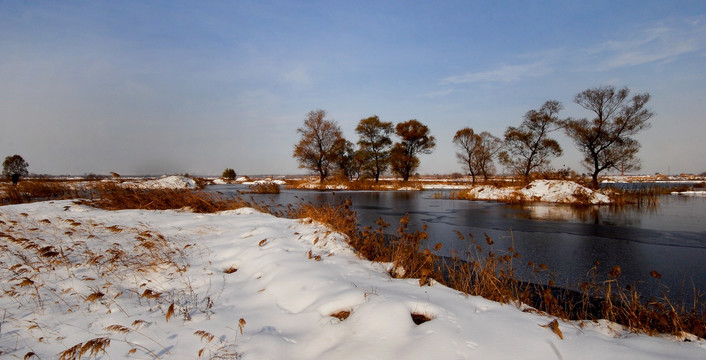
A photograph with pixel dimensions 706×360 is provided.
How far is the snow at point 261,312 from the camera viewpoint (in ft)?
7.50

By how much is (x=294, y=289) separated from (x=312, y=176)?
122 feet

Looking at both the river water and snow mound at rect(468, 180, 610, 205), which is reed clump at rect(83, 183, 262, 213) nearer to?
the river water

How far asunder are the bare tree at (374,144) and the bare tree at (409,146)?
3.75ft

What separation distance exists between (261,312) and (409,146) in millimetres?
39661

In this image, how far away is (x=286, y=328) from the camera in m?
2.72

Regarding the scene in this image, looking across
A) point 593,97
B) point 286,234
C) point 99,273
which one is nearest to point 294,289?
point 286,234

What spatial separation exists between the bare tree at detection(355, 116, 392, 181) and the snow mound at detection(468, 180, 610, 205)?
19341 mm

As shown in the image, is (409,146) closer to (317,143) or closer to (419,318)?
(317,143)

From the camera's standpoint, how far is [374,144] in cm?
4103

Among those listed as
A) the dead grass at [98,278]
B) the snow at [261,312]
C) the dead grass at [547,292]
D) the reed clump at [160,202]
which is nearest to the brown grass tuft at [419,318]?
the snow at [261,312]

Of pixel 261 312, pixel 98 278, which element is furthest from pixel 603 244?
pixel 98 278

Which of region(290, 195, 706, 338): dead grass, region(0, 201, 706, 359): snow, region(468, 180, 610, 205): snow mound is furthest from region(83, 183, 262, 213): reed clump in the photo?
region(468, 180, 610, 205): snow mound

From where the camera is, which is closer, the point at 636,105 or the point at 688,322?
the point at 688,322

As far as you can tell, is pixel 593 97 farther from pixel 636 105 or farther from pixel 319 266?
pixel 319 266
